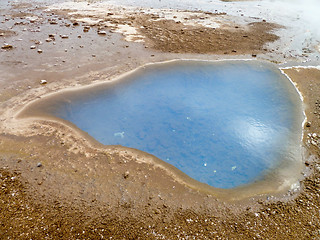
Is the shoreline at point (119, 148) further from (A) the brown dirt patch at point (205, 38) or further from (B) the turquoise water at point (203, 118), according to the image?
(A) the brown dirt patch at point (205, 38)

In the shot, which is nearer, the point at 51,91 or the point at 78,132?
the point at 78,132

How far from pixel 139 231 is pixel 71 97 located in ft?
22.9

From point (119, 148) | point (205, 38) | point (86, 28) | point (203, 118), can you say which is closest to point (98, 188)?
→ point (119, 148)

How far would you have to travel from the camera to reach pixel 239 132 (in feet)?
27.5

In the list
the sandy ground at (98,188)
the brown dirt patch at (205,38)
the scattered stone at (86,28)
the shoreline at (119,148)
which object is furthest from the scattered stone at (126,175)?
the scattered stone at (86,28)

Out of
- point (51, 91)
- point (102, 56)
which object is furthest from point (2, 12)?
point (51, 91)

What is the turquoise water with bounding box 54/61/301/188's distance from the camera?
24.2 feet

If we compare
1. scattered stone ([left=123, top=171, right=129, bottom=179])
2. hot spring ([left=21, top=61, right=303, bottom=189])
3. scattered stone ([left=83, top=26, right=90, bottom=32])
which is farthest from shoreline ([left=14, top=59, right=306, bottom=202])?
scattered stone ([left=83, top=26, right=90, bottom=32])

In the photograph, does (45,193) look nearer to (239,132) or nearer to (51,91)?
(51,91)

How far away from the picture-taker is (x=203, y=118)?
8992 mm

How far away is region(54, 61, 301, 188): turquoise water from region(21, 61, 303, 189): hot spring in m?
0.03

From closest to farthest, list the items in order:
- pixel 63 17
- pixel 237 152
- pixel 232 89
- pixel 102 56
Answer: pixel 237 152, pixel 232 89, pixel 102 56, pixel 63 17

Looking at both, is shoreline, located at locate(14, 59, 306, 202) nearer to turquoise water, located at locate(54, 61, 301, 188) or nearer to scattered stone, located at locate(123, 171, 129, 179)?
turquoise water, located at locate(54, 61, 301, 188)

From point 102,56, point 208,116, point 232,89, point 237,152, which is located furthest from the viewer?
point 102,56
